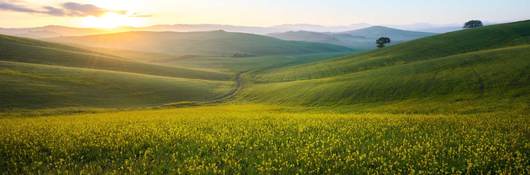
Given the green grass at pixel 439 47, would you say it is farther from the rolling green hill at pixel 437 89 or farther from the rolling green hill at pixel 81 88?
the rolling green hill at pixel 81 88

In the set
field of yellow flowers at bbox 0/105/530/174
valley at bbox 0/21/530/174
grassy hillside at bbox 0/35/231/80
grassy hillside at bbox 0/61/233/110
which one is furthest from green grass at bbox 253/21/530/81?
field of yellow flowers at bbox 0/105/530/174

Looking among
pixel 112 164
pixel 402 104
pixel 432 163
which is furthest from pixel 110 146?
pixel 402 104

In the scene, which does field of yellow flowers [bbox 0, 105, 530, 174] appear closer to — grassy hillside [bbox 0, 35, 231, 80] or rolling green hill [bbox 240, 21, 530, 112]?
rolling green hill [bbox 240, 21, 530, 112]

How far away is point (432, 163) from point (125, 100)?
A: 65370 millimetres

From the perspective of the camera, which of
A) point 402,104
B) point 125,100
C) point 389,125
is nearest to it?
point 389,125

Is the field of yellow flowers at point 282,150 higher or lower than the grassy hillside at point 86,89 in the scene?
lower

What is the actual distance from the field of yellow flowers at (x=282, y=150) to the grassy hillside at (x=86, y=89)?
3986cm

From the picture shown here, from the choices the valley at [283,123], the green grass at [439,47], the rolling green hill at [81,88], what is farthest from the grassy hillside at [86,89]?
the green grass at [439,47]

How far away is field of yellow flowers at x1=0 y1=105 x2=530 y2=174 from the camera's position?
18.5m

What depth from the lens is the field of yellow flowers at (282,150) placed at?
18547 millimetres

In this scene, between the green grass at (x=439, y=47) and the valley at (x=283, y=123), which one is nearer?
the valley at (x=283, y=123)

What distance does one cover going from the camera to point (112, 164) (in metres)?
20.0

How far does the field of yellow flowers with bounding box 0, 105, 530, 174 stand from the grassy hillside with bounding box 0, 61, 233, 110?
3986 centimetres

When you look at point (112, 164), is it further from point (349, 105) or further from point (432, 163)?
point (349, 105)
